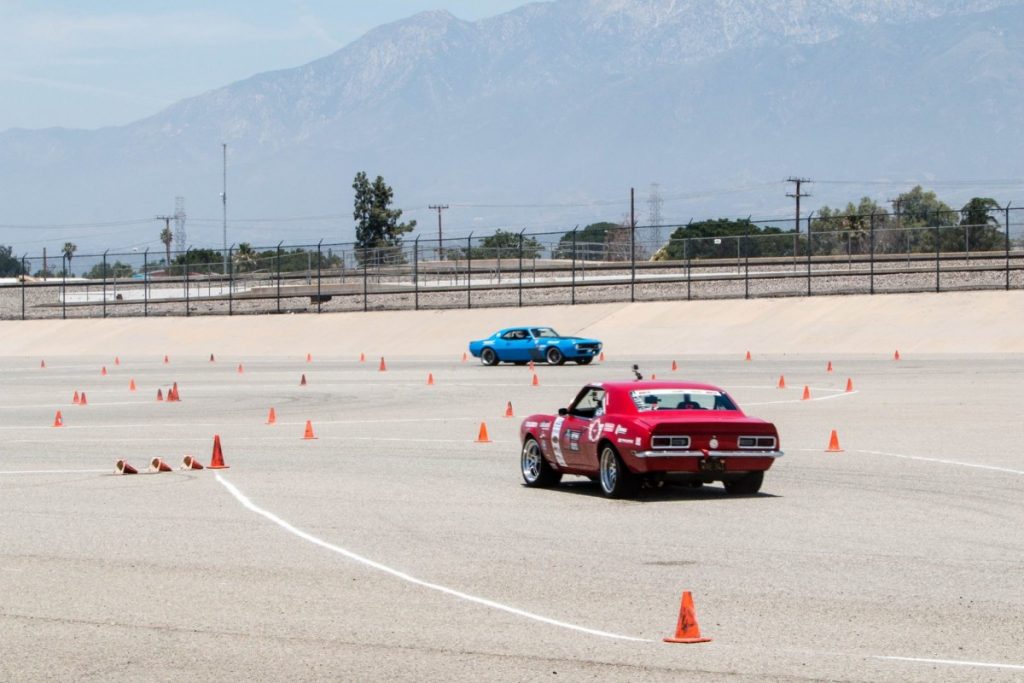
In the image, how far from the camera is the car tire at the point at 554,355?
46.9 m

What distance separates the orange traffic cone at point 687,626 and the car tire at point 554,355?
37.4 m

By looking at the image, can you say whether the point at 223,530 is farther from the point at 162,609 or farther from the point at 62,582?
the point at 162,609

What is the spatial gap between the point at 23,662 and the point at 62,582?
8.97ft

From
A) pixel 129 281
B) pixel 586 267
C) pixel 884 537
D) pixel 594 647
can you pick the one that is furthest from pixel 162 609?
pixel 129 281

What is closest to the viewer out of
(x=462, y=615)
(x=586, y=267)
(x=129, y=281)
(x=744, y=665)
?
(x=744, y=665)

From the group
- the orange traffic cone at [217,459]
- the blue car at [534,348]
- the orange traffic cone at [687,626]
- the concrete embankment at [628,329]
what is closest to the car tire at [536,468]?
the orange traffic cone at [217,459]

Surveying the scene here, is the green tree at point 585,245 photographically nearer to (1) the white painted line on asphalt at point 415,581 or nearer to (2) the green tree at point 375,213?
(1) the white painted line on asphalt at point 415,581

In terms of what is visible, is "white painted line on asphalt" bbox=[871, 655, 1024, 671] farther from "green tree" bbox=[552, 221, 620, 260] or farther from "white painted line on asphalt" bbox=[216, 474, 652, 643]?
"green tree" bbox=[552, 221, 620, 260]

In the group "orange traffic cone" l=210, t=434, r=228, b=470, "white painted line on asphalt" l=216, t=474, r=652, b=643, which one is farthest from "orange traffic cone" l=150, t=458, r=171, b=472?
"white painted line on asphalt" l=216, t=474, r=652, b=643

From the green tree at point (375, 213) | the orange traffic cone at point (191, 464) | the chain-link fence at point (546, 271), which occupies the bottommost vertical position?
the orange traffic cone at point (191, 464)

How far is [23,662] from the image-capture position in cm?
919

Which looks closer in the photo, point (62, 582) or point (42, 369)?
point (62, 582)

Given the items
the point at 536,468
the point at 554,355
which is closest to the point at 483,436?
the point at 536,468

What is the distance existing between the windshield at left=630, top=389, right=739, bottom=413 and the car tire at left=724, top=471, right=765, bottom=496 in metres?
0.79
